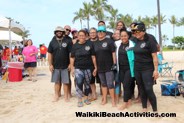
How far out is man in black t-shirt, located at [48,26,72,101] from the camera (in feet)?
20.8

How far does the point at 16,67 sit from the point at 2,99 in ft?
→ 11.9

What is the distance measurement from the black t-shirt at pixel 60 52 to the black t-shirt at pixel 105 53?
37.2 inches

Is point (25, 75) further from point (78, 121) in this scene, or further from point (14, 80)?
point (78, 121)

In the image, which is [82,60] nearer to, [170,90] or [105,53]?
[105,53]

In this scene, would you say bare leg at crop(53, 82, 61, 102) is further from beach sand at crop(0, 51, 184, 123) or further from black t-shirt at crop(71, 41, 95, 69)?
black t-shirt at crop(71, 41, 95, 69)

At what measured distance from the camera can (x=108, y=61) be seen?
18.9ft

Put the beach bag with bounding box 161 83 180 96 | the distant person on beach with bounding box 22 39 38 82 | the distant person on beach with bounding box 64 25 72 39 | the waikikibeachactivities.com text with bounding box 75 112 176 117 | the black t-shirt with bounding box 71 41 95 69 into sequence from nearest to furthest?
the waikikibeachactivities.com text with bounding box 75 112 176 117 < the black t-shirt with bounding box 71 41 95 69 < the beach bag with bounding box 161 83 180 96 < the distant person on beach with bounding box 64 25 72 39 < the distant person on beach with bounding box 22 39 38 82

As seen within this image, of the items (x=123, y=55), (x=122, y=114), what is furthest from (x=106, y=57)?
(x=122, y=114)

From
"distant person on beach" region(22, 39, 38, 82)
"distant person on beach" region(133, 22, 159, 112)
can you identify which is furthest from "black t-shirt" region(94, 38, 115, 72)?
"distant person on beach" region(22, 39, 38, 82)

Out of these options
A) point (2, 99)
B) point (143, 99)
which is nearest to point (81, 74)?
point (143, 99)

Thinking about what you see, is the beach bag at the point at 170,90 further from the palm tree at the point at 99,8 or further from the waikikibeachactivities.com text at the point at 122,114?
the palm tree at the point at 99,8

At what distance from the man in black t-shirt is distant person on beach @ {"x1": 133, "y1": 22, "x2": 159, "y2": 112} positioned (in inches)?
75.5

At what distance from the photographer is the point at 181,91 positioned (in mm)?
6664

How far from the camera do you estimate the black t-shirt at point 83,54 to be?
5949 mm
